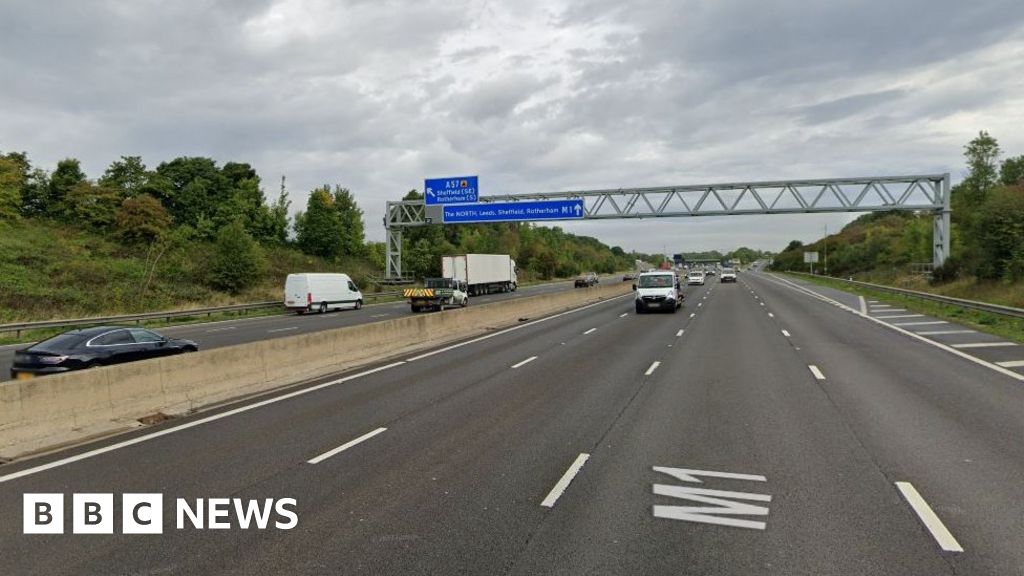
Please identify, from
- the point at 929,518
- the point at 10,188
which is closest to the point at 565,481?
the point at 929,518

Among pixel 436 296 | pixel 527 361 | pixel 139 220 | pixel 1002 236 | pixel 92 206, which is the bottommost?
pixel 527 361

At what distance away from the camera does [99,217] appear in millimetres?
49906

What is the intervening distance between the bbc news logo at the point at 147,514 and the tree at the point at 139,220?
48.9 meters

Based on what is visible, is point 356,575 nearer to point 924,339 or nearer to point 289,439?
point 289,439

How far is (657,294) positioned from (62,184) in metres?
50.2

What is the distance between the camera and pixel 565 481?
21.0 ft

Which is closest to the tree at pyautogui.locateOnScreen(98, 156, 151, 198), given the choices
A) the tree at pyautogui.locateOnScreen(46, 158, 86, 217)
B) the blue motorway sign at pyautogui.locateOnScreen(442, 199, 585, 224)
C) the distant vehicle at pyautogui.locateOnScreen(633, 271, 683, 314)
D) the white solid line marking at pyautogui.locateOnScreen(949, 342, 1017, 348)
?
the tree at pyautogui.locateOnScreen(46, 158, 86, 217)

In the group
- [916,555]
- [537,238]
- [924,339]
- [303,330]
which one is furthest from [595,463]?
[537,238]

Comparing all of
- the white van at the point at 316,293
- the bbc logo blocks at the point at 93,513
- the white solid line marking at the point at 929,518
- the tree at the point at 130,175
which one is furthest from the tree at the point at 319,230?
the white solid line marking at the point at 929,518

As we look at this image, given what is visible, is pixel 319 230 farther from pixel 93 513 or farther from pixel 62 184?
pixel 93 513

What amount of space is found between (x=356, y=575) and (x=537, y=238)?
404ft

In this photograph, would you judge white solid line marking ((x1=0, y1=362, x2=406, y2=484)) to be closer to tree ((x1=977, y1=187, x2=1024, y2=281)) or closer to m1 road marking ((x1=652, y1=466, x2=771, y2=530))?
m1 road marking ((x1=652, y1=466, x2=771, y2=530))

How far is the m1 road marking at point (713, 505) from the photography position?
17.6 ft

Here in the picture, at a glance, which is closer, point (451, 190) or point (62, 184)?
point (451, 190)
